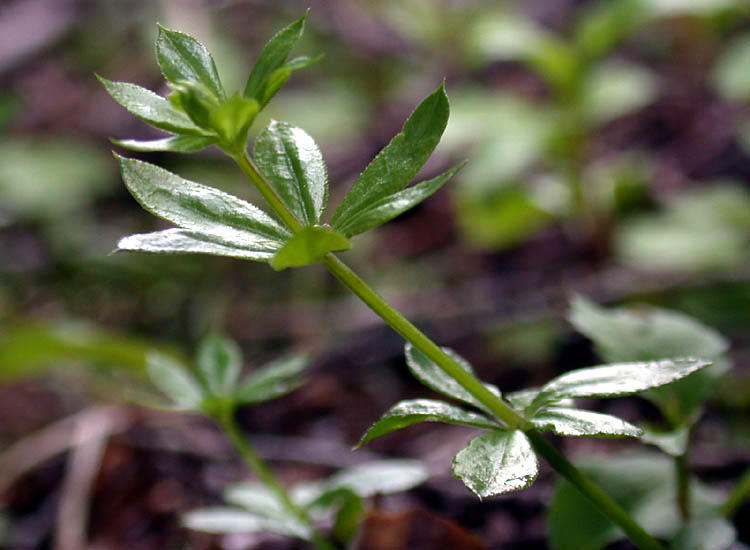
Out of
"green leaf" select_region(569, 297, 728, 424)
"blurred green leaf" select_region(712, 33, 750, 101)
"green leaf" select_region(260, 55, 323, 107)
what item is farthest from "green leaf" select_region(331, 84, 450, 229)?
"blurred green leaf" select_region(712, 33, 750, 101)

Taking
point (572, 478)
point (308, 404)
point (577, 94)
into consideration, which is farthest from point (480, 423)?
point (577, 94)

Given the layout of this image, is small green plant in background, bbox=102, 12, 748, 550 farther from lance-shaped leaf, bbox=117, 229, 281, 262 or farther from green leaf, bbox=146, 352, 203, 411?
green leaf, bbox=146, 352, 203, 411

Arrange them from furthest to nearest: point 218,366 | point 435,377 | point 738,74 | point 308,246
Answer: point 738,74 → point 218,366 → point 435,377 → point 308,246

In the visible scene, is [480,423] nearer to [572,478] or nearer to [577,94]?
[572,478]

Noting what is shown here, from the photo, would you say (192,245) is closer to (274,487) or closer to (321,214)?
(321,214)

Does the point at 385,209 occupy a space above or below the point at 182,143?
below

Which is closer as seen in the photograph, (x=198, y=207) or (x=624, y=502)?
(x=198, y=207)

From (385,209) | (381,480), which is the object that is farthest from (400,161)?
(381,480)

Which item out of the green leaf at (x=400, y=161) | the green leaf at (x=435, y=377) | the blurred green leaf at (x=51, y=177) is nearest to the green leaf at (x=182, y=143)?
the green leaf at (x=400, y=161)
